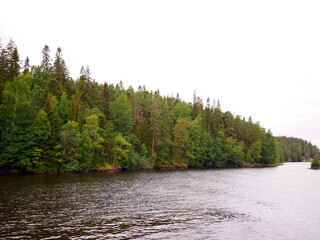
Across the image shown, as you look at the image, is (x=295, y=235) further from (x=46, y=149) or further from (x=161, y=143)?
(x=161, y=143)

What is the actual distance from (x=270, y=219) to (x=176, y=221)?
36.1 ft

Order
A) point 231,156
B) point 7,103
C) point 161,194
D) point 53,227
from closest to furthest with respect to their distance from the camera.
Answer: point 53,227 < point 161,194 < point 7,103 < point 231,156

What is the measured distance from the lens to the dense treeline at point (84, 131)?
68.8 m

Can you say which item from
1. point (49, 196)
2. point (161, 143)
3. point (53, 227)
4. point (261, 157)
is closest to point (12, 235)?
point (53, 227)

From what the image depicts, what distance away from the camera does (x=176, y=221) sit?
90.8ft

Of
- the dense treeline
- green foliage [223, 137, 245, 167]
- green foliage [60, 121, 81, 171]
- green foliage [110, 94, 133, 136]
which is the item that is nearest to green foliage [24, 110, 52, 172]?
the dense treeline

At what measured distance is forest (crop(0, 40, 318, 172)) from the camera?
68.7m

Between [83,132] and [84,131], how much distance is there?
1.36ft

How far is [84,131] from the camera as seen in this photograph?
3073 inches

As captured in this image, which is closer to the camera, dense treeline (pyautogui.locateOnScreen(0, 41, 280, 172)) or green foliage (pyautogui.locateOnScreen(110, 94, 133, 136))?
dense treeline (pyautogui.locateOnScreen(0, 41, 280, 172))

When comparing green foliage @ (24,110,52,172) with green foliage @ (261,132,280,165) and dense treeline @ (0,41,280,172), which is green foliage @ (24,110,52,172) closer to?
dense treeline @ (0,41,280,172)

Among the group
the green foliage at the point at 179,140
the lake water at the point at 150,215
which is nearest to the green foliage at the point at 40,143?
the lake water at the point at 150,215

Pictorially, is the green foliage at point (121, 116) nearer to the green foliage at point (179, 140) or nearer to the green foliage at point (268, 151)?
the green foliage at point (179, 140)

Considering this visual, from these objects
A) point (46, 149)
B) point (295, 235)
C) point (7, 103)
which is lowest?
point (295, 235)
